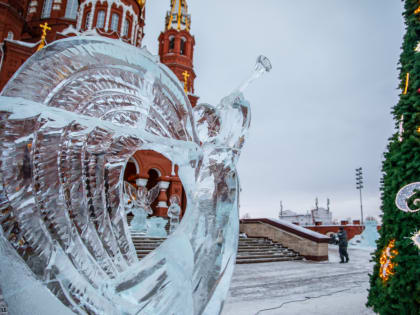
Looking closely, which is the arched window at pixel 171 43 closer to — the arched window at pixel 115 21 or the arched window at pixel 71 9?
the arched window at pixel 115 21

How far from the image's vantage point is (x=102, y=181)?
3.96ft

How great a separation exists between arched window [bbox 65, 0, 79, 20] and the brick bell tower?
26.8ft

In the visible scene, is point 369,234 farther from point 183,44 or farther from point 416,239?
point 183,44

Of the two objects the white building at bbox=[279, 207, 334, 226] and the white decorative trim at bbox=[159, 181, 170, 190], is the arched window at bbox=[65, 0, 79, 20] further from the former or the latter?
the white building at bbox=[279, 207, 334, 226]

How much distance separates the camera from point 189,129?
1.22m

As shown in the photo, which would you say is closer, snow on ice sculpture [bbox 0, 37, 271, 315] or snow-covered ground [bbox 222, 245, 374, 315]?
snow on ice sculpture [bbox 0, 37, 271, 315]

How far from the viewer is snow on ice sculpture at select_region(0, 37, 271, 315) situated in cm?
86

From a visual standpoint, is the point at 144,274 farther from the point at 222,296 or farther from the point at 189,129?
the point at 189,129

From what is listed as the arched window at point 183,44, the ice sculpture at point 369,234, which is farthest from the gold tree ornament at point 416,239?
the arched window at point 183,44

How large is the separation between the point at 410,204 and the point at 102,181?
2.99 meters

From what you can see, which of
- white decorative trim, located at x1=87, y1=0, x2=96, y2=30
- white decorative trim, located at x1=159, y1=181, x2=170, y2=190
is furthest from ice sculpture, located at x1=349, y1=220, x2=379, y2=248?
white decorative trim, located at x1=87, y1=0, x2=96, y2=30

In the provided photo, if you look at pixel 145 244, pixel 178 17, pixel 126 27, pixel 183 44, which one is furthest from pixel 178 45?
pixel 145 244

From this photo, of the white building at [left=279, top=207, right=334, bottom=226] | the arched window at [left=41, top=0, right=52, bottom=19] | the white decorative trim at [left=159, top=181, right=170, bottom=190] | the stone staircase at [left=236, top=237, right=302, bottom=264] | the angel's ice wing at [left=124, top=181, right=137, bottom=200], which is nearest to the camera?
the angel's ice wing at [left=124, top=181, right=137, bottom=200]

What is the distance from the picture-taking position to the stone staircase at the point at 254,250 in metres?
8.67
